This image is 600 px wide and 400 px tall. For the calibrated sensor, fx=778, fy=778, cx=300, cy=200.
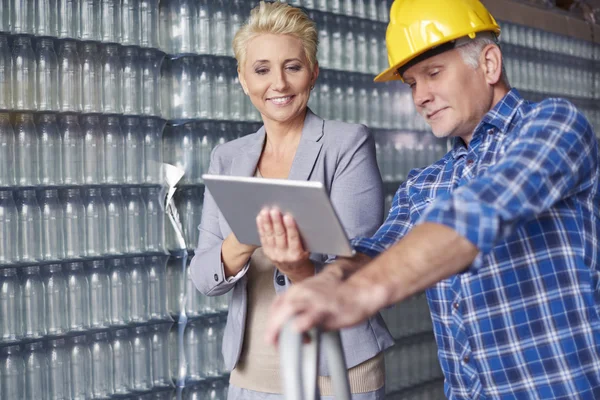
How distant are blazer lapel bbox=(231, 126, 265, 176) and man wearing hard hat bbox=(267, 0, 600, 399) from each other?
51 cm

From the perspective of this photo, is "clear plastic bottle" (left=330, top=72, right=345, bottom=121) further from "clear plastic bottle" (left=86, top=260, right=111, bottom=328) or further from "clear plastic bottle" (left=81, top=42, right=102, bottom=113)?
"clear plastic bottle" (left=86, top=260, right=111, bottom=328)

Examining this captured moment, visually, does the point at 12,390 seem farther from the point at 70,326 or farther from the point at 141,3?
the point at 141,3

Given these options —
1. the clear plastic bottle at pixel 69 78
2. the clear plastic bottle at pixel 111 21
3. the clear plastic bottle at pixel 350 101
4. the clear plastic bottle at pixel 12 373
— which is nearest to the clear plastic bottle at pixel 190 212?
the clear plastic bottle at pixel 69 78

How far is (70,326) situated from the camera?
2.87m

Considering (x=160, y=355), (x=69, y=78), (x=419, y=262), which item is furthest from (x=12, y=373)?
(x=419, y=262)

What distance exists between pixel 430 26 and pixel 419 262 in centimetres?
63

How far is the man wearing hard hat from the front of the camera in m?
0.86

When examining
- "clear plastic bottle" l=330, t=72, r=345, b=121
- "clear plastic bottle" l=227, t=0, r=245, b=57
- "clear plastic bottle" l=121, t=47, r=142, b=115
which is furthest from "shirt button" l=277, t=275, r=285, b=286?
"clear plastic bottle" l=330, t=72, r=345, b=121

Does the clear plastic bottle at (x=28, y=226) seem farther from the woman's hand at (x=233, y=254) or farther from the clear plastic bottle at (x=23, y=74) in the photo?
the woman's hand at (x=233, y=254)

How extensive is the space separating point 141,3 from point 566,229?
89.1 inches

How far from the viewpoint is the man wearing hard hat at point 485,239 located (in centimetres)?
86

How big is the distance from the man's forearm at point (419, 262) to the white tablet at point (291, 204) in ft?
0.51

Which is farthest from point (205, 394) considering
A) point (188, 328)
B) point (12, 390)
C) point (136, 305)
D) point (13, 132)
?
point (13, 132)

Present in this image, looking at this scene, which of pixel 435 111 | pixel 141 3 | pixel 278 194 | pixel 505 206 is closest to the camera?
pixel 505 206
